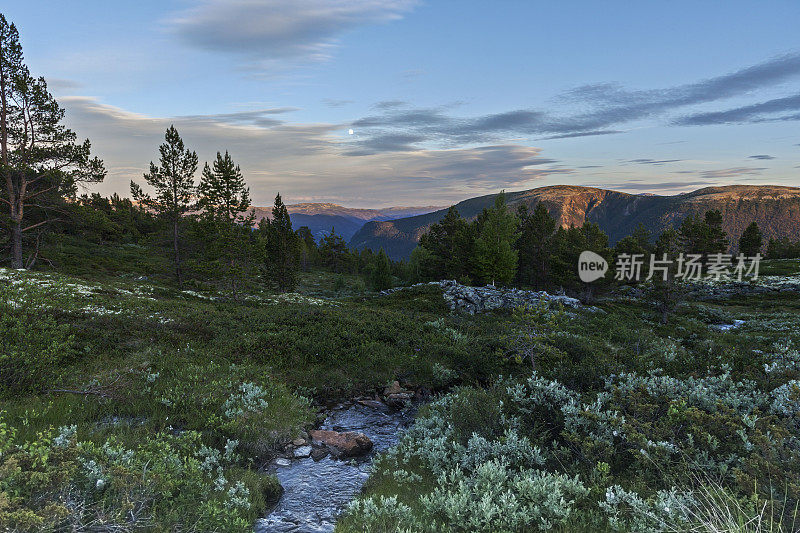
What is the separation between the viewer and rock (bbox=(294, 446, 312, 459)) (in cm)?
689

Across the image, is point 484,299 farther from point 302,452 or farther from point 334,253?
point 334,253

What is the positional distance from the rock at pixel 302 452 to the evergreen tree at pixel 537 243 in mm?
56287

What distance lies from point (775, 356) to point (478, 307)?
2044 centimetres

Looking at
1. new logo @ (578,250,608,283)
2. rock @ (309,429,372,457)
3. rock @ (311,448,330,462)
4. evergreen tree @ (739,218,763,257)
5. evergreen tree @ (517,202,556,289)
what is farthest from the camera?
evergreen tree @ (739,218,763,257)

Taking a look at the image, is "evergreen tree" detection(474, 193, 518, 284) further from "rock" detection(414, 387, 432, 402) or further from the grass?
"rock" detection(414, 387, 432, 402)

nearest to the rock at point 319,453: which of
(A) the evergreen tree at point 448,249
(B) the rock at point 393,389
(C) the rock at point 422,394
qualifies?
(B) the rock at point 393,389

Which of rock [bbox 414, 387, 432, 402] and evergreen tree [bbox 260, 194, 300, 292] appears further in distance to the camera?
evergreen tree [bbox 260, 194, 300, 292]

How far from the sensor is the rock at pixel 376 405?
9477 mm

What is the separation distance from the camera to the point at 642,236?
260 feet

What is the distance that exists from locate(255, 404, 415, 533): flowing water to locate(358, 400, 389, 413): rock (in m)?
0.78

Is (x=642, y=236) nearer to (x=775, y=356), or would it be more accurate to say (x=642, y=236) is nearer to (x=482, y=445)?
(x=775, y=356)

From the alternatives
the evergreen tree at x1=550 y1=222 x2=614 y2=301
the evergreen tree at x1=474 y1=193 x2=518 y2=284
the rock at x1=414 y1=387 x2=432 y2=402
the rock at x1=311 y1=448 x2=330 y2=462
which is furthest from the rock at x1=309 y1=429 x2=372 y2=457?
the evergreen tree at x1=550 y1=222 x2=614 y2=301

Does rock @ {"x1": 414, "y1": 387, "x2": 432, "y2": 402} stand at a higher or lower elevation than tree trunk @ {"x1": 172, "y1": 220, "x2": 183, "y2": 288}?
lower

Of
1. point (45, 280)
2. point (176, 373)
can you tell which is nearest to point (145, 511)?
point (176, 373)
